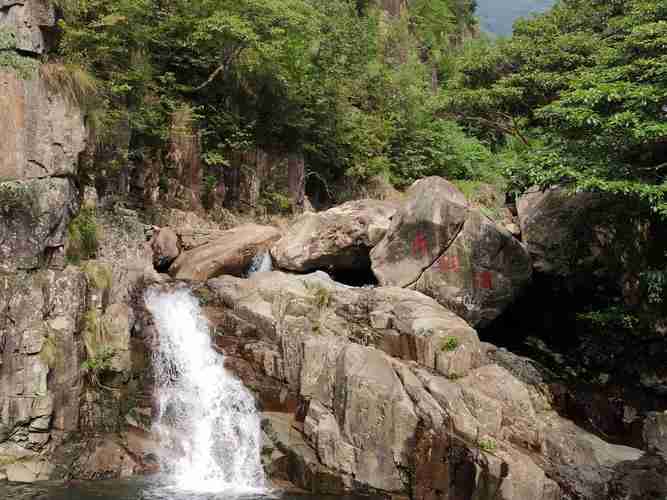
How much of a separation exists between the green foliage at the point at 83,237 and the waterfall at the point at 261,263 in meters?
4.47

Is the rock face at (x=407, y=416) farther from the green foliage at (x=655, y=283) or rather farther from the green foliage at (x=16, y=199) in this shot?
the green foliage at (x=16, y=199)

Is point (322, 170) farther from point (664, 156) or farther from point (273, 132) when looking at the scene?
point (664, 156)

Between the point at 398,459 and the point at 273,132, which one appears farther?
the point at 273,132

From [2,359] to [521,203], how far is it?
14125 millimetres

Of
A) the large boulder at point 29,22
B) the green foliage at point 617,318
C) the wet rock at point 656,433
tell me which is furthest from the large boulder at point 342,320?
the large boulder at point 29,22

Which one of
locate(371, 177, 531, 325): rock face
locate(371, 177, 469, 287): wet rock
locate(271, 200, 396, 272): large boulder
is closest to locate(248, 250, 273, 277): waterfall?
locate(271, 200, 396, 272): large boulder

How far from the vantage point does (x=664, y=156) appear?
12.1 m

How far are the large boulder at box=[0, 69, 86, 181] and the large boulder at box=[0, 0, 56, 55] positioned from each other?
0.73ft

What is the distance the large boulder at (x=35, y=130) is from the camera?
41.6ft

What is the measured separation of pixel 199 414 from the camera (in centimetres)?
1223

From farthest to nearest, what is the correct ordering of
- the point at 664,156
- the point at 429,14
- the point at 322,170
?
the point at 429,14 → the point at 322,170 → the point at 664,156

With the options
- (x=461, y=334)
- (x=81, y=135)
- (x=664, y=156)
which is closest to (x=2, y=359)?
(x=81, y=135)

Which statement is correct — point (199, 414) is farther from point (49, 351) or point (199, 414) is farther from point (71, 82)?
point (71, 82)

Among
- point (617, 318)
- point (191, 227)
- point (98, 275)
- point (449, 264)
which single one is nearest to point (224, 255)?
point (191, 227)
